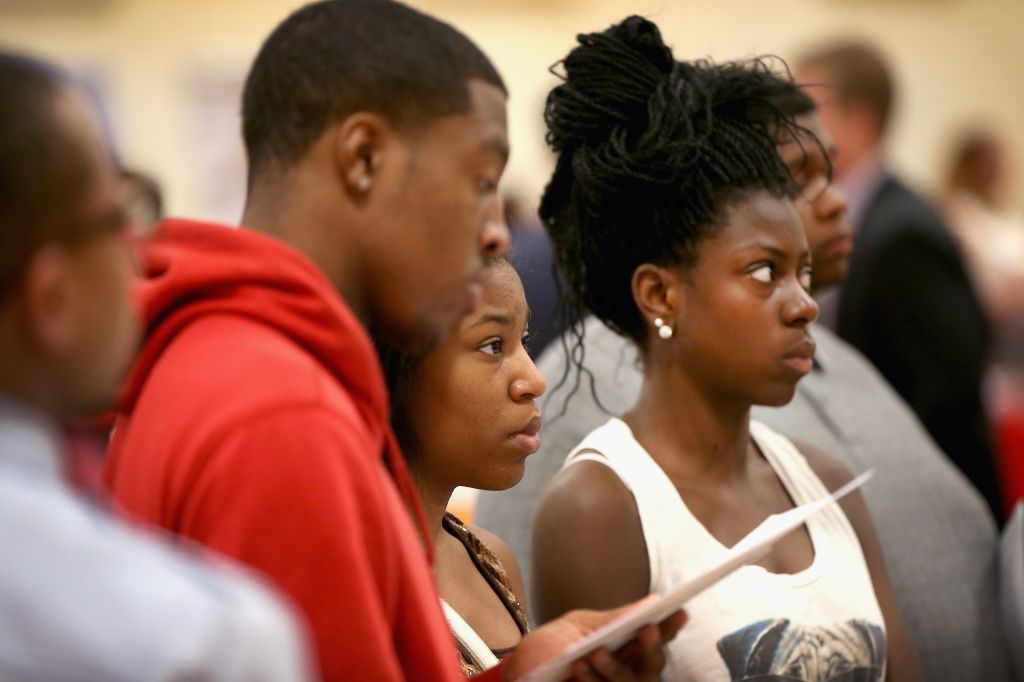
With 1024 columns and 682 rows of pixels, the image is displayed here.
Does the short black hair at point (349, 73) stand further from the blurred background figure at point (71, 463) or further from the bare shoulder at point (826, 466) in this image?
the bare shoulder at point (826, 466)

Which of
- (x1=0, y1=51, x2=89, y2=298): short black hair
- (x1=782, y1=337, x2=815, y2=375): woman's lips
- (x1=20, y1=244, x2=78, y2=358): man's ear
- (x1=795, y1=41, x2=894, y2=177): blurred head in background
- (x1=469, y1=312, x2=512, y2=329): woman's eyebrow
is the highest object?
(x1=795, y1=41, x2=894, y2=177): blurred head in background

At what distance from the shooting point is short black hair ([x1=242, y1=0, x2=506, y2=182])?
3.47 feet

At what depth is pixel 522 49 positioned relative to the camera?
Answer: 676 cm

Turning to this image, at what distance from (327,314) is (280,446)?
14cm

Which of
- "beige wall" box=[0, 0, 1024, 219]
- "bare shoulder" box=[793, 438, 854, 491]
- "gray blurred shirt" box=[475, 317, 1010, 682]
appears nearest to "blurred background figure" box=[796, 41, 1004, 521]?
"gray blurred shirt" box=[475, 317, 1010, 682]

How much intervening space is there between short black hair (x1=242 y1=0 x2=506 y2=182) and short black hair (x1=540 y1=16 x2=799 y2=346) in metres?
0.60

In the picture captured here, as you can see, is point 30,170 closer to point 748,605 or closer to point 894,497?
point 748,605

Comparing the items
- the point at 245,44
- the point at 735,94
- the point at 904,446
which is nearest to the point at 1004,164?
the point at 245,44

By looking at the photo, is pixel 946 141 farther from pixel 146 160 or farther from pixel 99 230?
pixel 99 230

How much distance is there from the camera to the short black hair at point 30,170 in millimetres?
738

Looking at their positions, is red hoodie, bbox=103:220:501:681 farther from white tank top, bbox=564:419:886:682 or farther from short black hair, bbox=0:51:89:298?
white tank top, bbox=564:419:886:682

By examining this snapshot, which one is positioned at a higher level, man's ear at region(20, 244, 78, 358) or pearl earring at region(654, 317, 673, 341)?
man's ear at region(20, 244, 78, 358)

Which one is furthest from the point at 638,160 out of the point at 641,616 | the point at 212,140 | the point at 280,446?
the point at 212,140

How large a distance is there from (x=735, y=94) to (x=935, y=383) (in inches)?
62.8
